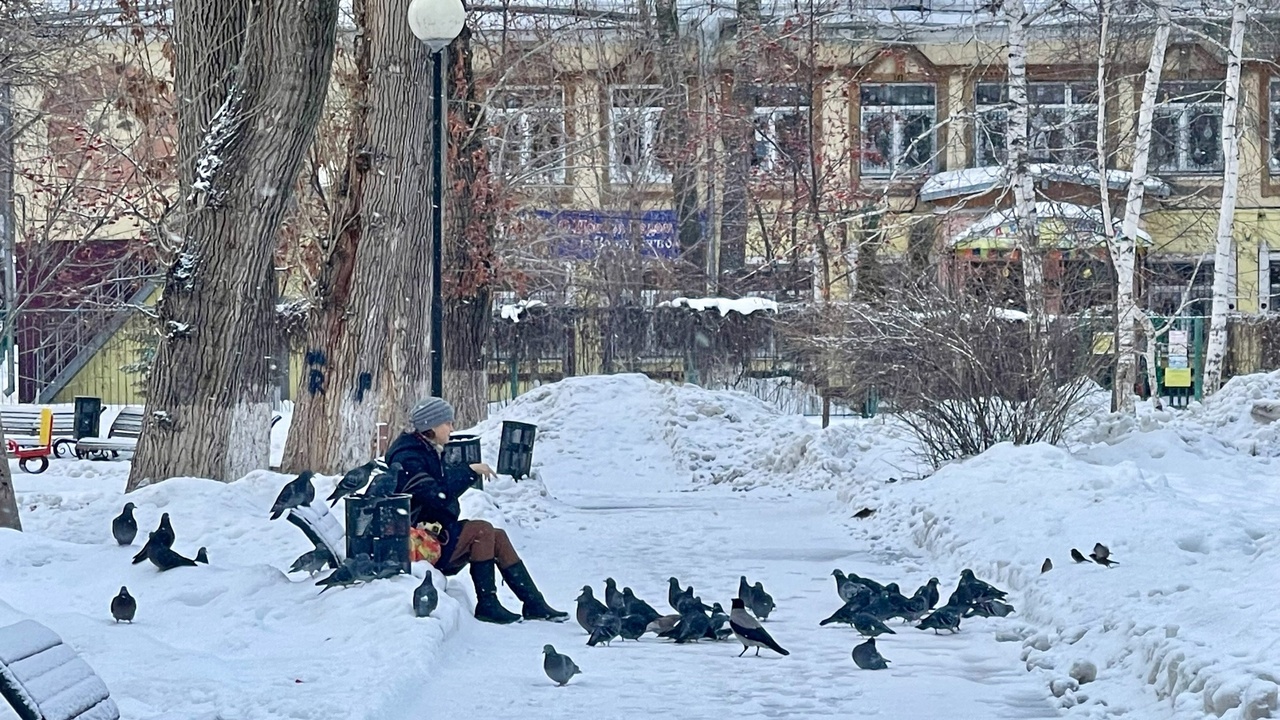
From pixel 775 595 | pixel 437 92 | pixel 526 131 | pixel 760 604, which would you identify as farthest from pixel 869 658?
pixel 526 131

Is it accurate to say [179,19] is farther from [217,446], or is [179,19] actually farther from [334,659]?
[334,659]

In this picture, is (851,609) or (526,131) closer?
(851,609)

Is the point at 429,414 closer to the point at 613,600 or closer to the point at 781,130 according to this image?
the point at 613,600

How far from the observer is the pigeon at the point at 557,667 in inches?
318

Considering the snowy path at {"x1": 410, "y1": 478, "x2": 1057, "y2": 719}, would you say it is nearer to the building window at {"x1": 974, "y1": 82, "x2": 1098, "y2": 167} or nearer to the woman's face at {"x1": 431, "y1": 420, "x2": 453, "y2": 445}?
the woman's face at {"x1": 431, "y1": 420, "x2": 453, "y2": 445}

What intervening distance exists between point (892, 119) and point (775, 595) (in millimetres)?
26329

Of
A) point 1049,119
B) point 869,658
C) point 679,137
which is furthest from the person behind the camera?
point 1049,119

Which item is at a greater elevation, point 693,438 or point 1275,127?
point 1275,127

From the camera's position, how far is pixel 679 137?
3384 cm

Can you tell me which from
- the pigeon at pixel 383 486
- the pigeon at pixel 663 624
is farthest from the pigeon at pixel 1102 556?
the pigeon at pixel 383 486

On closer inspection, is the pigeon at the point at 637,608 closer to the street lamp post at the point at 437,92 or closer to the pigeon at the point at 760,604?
the pigeon at the point at 760,604

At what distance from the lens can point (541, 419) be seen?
24.1 metres

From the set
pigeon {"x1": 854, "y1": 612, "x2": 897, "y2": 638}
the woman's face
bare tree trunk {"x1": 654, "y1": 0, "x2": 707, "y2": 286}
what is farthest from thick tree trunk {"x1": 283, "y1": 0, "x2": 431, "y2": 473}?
bare tree trunk {"x1": 654, "y1": 0, "x2": 707, "y2": 286}

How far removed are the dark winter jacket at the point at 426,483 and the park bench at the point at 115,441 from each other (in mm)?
14311
